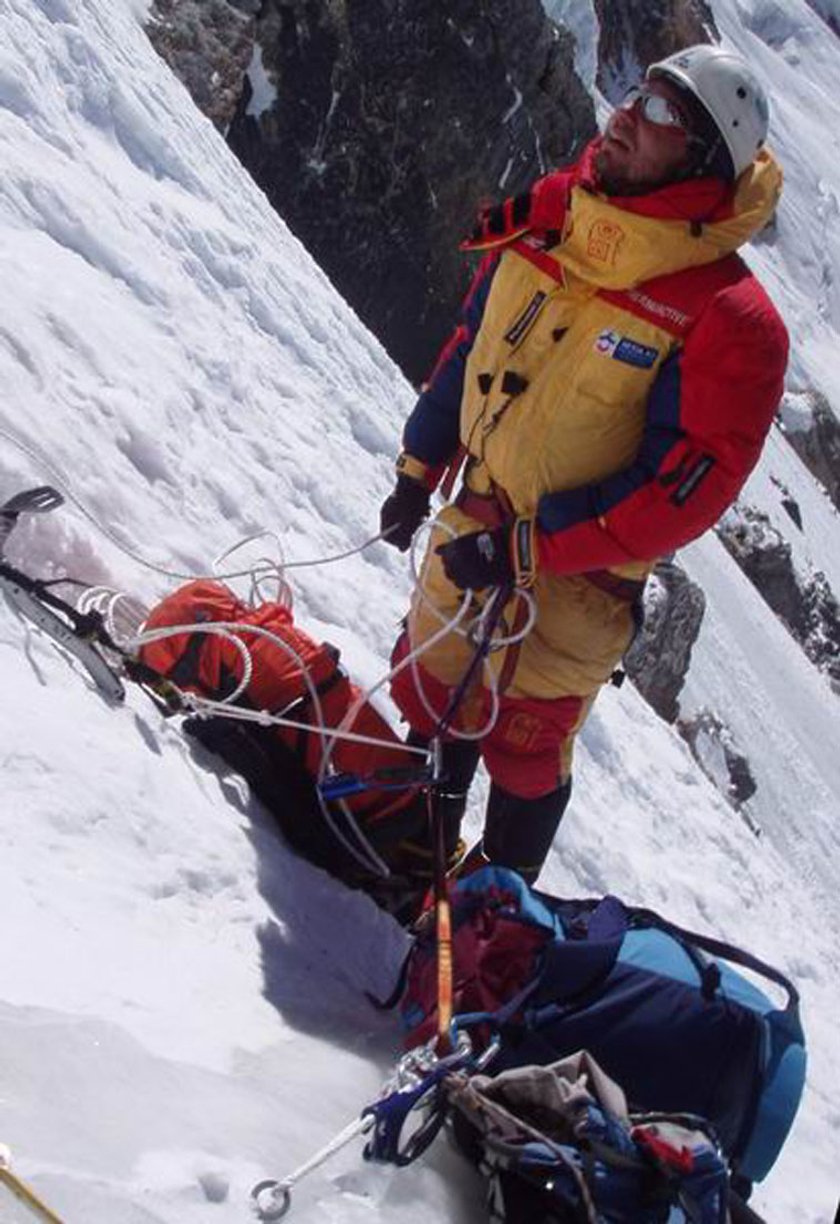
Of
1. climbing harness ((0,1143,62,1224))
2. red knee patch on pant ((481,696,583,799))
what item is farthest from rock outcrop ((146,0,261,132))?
climbing harness ((0,1143,62,1224))

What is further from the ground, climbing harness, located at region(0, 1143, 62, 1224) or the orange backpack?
climbing harness, located at region(0, 1143, 62, 1224)

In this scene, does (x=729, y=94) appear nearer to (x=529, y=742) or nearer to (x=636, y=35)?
(x=529, y=742)

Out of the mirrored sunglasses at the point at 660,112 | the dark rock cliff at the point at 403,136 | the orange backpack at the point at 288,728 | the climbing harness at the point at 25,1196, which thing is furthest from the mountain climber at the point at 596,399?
the dark rock cliff at the point at 403,136

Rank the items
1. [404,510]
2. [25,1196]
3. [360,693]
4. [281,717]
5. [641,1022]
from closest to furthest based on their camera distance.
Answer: [25,1196], [641,1022], [281,717], [360,693], [404,510]

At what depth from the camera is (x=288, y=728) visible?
3863 millimetres

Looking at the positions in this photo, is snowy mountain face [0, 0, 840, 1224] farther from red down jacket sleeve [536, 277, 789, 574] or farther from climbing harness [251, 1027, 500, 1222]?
red down jacket sleeve [536, 277, 789, 574]

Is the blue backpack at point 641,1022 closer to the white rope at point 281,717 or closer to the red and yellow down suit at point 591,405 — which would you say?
the white rope at point 281,717

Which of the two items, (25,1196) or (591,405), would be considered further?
(591,405)

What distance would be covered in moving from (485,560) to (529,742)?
52 centimetres

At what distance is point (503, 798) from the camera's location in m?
4.00

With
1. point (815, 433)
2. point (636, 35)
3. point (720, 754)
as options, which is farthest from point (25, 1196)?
point (636, 35)

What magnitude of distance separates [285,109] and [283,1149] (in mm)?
16718

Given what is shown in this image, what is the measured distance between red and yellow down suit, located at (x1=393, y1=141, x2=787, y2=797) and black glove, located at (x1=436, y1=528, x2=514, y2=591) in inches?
3.9

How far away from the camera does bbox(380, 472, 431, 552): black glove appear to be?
429 cm
